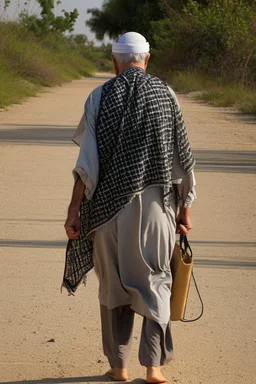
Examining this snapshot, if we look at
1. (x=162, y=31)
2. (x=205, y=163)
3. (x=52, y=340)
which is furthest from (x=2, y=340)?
(x=162, y=31)

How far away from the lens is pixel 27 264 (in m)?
7.00

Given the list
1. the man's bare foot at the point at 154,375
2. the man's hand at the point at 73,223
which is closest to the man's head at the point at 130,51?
the man's hand at the point at 73,223

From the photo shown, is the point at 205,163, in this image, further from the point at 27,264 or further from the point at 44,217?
the point at 27,264

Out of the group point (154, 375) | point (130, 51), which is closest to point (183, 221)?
point (154, 375)

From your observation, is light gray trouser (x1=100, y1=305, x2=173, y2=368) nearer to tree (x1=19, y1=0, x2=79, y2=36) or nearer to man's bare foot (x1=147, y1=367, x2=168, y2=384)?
man's bare foot (x1=147, y1=367, x2=168, y2=384)

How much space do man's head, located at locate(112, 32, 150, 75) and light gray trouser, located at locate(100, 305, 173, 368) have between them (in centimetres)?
107

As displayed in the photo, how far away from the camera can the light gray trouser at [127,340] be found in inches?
181

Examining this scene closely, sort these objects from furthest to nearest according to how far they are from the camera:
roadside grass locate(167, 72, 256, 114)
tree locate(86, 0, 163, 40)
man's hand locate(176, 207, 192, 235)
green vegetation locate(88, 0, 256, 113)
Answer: tree locate(86, 0, 163, 40) < green vegetation locate(88, 0, 256, 113) < roadside grass locate(167, 72, 256, 114) < man's hand locate(176, 207, 192, 235)

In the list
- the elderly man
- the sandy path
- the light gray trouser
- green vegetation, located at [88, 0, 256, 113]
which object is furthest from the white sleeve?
green vegetation, located at [88, 0, 256, 113]

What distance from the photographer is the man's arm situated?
15.0ft

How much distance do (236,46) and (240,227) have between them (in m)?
30.7

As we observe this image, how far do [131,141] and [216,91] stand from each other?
26633 millimetres

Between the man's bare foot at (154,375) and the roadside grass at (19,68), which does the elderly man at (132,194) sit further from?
Answer: the roadside grass at (19,68)

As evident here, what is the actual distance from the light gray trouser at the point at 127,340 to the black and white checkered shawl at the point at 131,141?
Result: 1.31 feet
